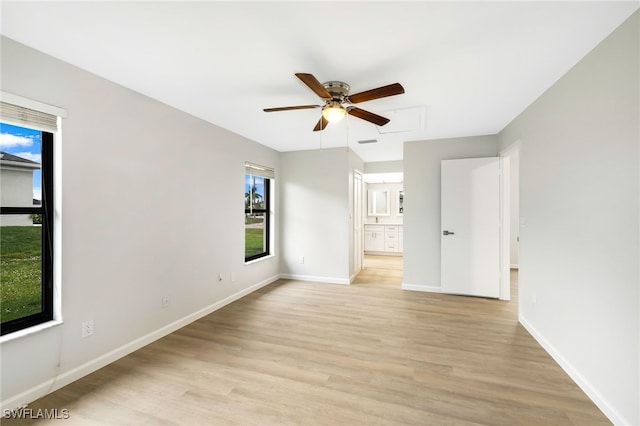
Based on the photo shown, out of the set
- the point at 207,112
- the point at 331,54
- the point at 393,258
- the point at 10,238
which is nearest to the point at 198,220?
the point at 207,112

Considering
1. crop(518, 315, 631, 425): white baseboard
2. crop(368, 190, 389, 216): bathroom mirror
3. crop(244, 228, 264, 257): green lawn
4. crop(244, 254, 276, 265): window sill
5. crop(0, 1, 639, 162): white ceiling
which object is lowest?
crop(518, 315, 631, 425): white baseboard

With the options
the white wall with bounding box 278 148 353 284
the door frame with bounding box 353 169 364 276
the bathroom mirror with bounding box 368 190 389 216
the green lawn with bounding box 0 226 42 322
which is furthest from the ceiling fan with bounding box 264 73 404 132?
the bathroom mirror with bounding box 368 190 389 216

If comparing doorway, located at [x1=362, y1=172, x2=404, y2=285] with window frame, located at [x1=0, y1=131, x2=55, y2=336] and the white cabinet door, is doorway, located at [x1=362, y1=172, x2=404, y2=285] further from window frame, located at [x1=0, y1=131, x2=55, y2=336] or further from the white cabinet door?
window frame, located at [x1=0, y1=131, x2=55, y2=336]

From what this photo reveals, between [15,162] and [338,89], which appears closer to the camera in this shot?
[15,162]

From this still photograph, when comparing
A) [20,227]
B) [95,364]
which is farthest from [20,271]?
[95,364]

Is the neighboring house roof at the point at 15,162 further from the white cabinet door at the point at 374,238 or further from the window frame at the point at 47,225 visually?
the white cabinet door at the point at 374,238

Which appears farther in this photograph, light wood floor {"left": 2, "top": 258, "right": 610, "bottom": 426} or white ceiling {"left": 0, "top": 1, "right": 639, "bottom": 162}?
light wood floor {"left": 2, "top": 258, "right": 610, "bottom": 426}

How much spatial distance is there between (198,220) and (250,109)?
4.81 feet

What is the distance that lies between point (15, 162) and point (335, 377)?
2.85 metres

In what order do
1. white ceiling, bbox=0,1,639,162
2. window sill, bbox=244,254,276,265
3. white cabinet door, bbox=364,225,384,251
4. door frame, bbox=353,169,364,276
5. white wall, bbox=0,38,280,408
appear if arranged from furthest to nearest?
1. white cabinet door, bbox=364,225,384,251
2. door frame, bbox=353,169,364,276
3. window sill, bbox=244,254,276,265
4. white wall, bbox=0,38,280,408
5. white ceiling, bbox=0,1,639,162

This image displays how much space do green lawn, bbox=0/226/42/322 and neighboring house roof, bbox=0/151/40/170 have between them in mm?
445

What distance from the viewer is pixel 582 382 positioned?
2010 millimetres

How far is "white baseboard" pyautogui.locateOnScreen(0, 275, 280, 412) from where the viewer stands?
1829 millimetres

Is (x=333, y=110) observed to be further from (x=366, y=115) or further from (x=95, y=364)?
(x=95, y=364)
